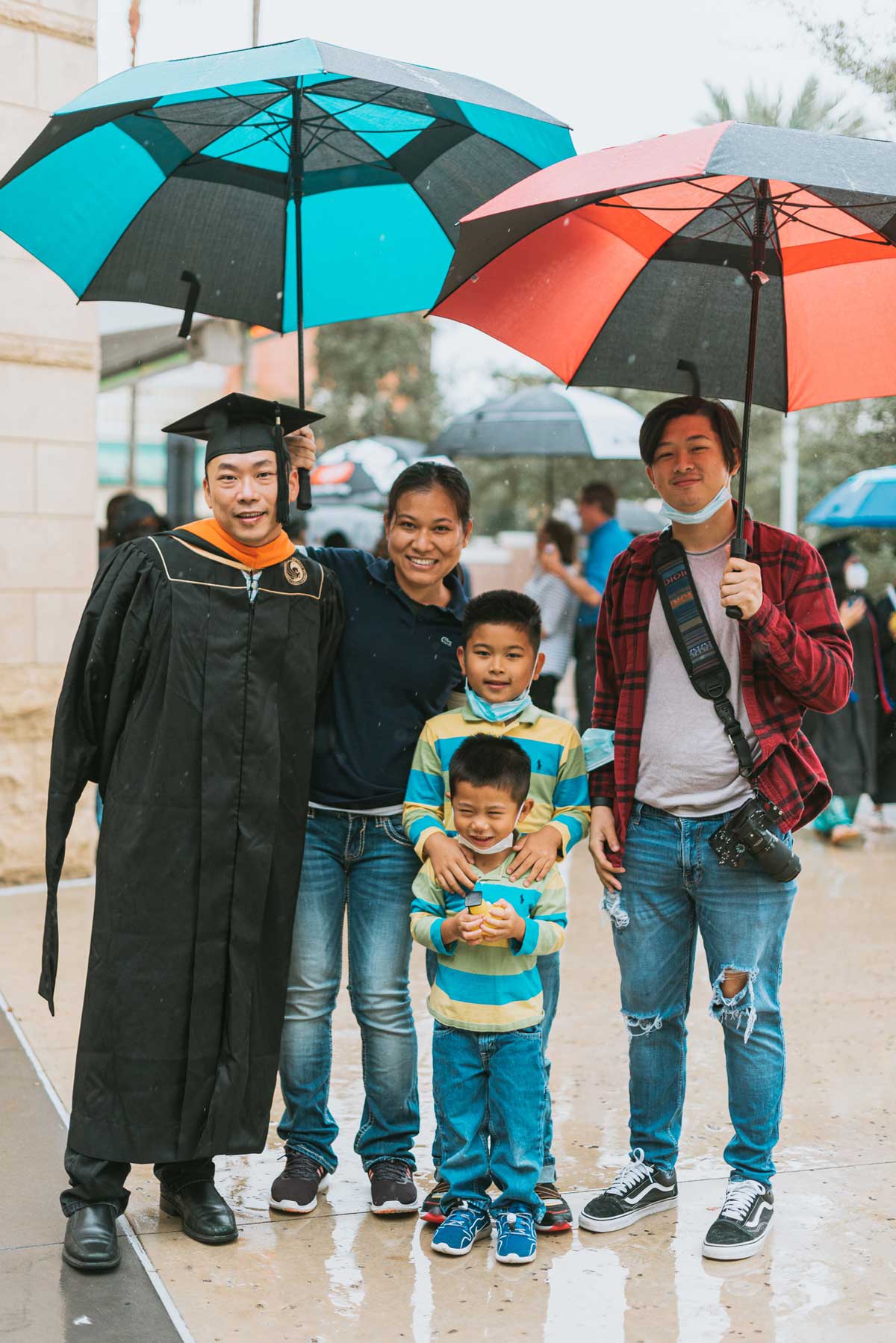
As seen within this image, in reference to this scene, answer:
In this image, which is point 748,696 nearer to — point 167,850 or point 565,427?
point 167,850

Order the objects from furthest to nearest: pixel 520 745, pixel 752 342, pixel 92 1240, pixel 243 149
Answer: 1. pixel 243 149
2. pixel 520 745
3. pixel 752 342
4. pixel 92 1240

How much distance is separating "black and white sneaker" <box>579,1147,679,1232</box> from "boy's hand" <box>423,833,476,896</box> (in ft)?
2.93

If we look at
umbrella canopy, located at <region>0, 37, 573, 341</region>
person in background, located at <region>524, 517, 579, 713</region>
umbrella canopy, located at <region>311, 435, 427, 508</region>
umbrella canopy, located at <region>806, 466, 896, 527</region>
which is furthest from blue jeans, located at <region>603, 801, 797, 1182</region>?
umbrella canopy, located at <region>311, 435, 427, 508</region>

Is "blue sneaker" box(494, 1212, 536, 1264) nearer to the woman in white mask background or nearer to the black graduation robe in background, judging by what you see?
the black graduation robe in background

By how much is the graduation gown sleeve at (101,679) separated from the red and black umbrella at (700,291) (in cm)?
111

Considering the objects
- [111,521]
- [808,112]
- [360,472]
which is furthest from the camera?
[360,472]

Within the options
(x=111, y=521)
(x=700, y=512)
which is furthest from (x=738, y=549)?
(x=111, y=521)

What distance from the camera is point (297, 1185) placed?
3617 mm

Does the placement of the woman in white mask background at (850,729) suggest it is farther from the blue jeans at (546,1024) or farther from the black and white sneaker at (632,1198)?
the blue jeans at (546,1024)

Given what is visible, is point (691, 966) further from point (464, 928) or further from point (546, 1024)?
point (464, 928)

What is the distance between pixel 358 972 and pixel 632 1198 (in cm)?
89

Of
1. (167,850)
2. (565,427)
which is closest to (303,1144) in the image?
(167,850)

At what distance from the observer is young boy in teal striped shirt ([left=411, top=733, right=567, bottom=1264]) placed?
3371 millimetres

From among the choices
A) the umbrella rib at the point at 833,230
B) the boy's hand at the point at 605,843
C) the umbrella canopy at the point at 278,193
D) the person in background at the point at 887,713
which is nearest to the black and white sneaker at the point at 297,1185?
the boy's hand at the point at 605,843
